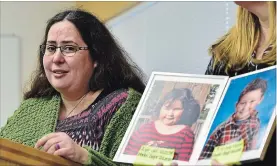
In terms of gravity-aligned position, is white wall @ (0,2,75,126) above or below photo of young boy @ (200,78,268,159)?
below

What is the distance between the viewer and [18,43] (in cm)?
306

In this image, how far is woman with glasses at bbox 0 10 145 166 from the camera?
1365 millimetres

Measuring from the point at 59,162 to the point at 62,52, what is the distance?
1.36 feet

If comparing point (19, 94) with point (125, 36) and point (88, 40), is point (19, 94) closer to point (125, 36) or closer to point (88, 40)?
point (125, 36)

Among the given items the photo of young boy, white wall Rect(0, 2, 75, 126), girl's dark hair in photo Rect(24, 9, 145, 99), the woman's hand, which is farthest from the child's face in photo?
white wall Rect(0, 2, 75, 126)

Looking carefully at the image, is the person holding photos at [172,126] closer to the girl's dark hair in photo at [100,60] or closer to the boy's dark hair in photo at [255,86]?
the boy's dark hair in photo at [255,86]

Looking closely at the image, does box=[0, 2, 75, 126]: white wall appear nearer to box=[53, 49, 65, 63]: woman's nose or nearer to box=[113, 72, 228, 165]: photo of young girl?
box=[53, 49, 65, 63]: woman's nose

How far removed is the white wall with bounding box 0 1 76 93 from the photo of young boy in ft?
7.05

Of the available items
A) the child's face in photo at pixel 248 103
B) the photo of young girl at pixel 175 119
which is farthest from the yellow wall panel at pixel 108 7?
the child's face in photo at pixel 248 103

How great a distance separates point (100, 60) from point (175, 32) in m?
0.42

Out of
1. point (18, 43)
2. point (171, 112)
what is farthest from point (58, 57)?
point (18, 43)

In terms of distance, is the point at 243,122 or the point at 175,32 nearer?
the point at 243,122

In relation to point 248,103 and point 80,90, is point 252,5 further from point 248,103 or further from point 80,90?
point 80,90

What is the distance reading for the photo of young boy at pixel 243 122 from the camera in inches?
37.5
